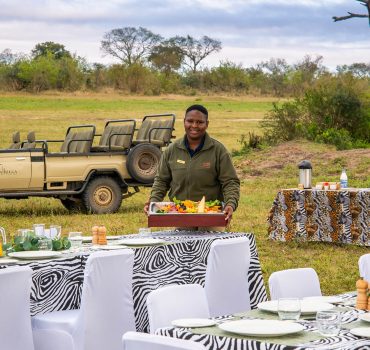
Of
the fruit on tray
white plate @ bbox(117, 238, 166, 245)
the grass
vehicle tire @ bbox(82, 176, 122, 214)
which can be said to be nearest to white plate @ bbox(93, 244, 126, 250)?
white plate @ bbox(117, 238, 166, 245)

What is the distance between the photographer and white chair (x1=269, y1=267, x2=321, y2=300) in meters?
6.44

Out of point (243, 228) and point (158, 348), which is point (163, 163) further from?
point (243, 228)

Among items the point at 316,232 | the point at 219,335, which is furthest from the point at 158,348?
the point at 316,232

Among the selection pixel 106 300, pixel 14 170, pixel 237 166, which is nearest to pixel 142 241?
pixel 106 300

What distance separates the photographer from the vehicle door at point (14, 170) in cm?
1741

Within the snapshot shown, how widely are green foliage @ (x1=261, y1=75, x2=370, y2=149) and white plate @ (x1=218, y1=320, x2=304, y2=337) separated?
21.5 metres

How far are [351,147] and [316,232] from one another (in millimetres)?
12137

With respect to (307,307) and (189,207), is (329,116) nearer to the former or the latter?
(189,207)

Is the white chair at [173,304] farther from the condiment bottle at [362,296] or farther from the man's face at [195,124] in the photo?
the man's face at [195,124]

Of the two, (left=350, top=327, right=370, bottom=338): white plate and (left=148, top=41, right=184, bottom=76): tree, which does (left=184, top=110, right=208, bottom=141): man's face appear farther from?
(left=148, top=41, right=184, bottom=76): tree

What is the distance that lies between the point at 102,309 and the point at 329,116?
20.8 m

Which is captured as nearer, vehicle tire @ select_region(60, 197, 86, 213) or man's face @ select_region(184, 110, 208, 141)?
man's face @ select_region(184, 110, 208, 141)

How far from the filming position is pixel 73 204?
62.9 feet

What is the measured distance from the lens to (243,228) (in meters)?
16.8
